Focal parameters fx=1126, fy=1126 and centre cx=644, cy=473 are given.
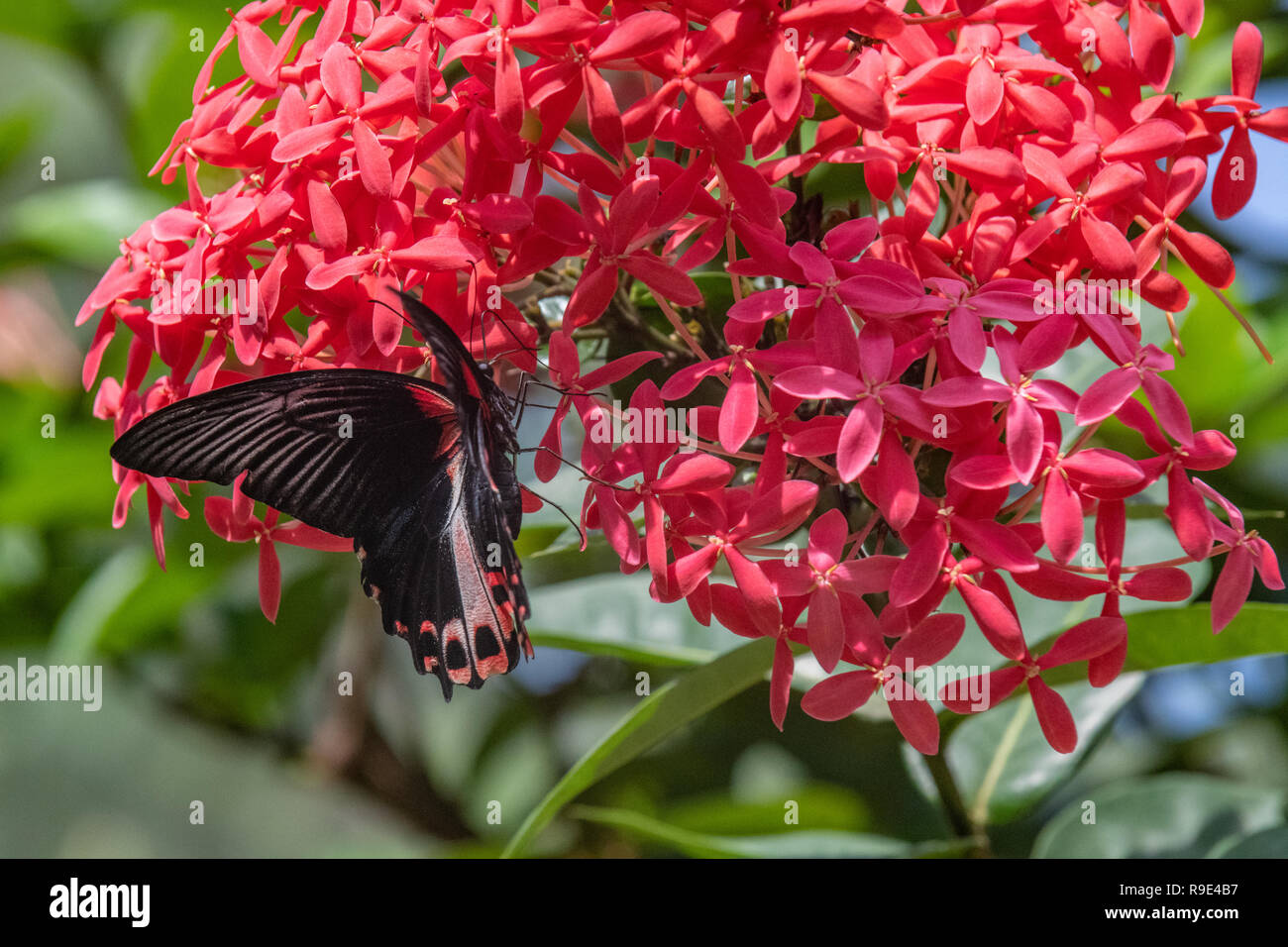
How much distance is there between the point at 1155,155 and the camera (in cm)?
Answer: 92

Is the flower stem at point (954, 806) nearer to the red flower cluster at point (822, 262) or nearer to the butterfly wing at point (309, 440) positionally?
the red flower cluster at point (822, 262)

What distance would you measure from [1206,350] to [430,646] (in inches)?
49.9

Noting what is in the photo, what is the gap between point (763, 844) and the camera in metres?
1.66

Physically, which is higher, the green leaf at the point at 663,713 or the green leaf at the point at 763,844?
the green leaf at the point at 663,713

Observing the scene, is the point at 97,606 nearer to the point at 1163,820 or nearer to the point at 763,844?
the point at 763,844

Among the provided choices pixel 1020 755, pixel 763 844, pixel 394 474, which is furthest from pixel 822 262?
pixel 763 844

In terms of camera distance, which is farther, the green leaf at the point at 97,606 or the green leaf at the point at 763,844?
the green leaf at the point at 97,606

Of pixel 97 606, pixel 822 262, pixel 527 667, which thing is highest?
pixel 822 262

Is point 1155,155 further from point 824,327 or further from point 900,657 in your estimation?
point 900,657

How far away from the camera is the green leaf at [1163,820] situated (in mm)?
1507

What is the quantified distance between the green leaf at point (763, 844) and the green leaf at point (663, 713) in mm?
344

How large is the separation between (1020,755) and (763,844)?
1.31 feet

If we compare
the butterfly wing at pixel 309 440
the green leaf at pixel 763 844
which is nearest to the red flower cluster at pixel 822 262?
the butterfly wing at pixel 309 440

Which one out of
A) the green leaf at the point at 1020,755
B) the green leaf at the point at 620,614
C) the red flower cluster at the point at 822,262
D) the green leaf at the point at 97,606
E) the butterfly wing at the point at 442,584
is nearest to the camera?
the red flower cluster at the point at 822,262
